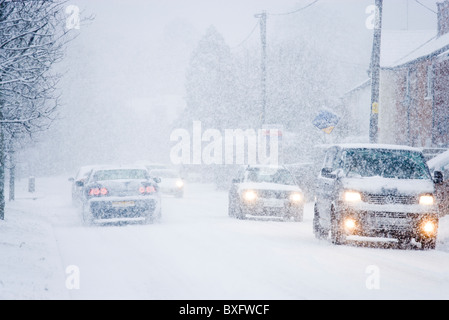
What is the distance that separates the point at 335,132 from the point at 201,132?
19660 millimetres

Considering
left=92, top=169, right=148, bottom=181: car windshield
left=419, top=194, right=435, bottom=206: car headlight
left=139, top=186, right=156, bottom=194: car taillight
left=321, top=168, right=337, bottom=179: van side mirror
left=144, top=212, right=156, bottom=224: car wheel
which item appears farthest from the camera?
left=92, top=169, right=148, bottom=181: car windshield

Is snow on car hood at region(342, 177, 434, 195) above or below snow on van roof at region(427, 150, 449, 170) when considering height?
below

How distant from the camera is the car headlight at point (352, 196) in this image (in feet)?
44.3

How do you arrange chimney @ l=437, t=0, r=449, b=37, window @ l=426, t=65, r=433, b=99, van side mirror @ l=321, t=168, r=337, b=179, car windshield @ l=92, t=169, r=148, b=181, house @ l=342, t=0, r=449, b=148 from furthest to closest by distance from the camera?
chimney @ l=437, t=0, r=449, b=37, window @ l=426, t=65, r=433, b=99, house @ l=342, t=0, r=449, b=148, car windshield @ l=92, t=169, r=148, b=181, van side mirror @ l=321, t=168, r=337, b=179

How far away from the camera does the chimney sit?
37062 millimetres

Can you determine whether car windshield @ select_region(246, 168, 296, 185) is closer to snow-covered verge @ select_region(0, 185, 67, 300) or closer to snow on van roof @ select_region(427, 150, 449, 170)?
snow on van roof @ select_region(427, 150, 449, 170)

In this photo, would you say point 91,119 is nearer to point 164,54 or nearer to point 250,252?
point 164,54

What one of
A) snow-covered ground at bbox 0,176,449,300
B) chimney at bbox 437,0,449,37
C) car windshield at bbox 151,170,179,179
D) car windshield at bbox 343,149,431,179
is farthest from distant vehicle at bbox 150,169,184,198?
car windshield at bbox 343,149,431,179

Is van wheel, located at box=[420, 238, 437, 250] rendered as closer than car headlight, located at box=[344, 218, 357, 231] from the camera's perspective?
No

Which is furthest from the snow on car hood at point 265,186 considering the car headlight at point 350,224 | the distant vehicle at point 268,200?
the car headlight at point 350,224

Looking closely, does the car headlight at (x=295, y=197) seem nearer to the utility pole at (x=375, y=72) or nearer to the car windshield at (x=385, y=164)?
the utility pole at (x=375, y=72)

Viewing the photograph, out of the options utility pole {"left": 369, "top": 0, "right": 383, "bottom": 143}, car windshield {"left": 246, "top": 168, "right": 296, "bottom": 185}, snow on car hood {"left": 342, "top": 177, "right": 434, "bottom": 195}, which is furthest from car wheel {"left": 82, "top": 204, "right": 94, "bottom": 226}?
utility pole {"left": 369, "top": 0, "right": 383, "bottom": 143}

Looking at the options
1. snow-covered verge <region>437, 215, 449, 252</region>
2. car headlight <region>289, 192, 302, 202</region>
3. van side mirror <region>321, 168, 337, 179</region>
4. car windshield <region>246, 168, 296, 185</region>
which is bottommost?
snow-covered verge <region>437, 215, 449, 252</region>

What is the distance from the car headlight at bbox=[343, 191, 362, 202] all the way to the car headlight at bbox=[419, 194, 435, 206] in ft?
3.80
